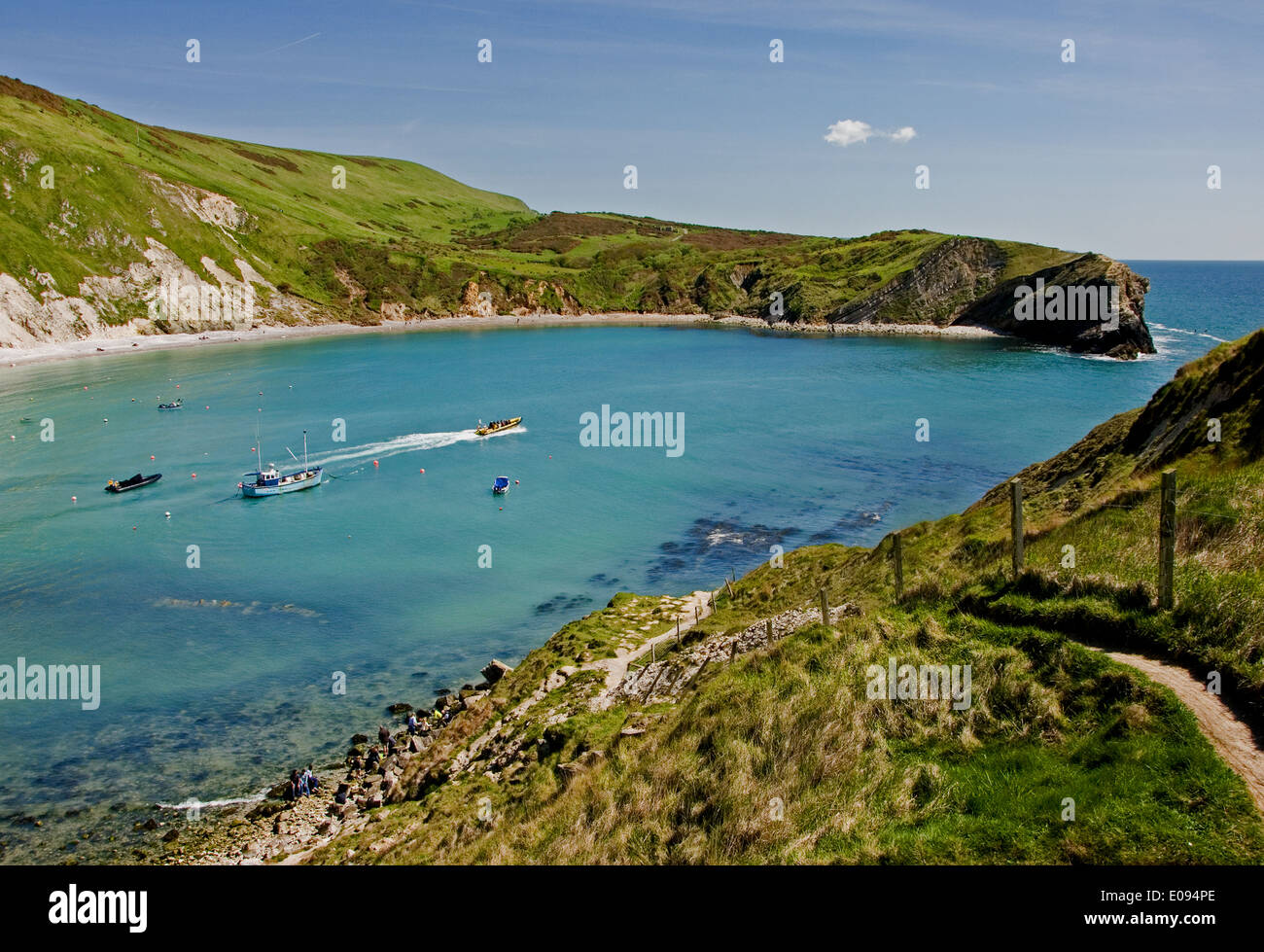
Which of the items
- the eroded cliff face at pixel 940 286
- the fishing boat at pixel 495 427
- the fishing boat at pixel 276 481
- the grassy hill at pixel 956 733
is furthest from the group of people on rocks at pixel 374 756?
the eroded cliff face at pixel 940 286

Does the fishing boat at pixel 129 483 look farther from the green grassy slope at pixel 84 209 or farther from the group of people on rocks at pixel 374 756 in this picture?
the green grassy slope at pixel 84 209

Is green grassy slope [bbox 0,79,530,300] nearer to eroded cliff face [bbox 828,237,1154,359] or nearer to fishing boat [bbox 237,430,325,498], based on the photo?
fishing boat [bbox 237,430,325,498]

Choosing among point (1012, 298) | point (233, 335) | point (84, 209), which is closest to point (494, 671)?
point (233, 335)

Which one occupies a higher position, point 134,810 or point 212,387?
point 212,387

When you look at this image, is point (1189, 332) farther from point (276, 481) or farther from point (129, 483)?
point (129, 483)
